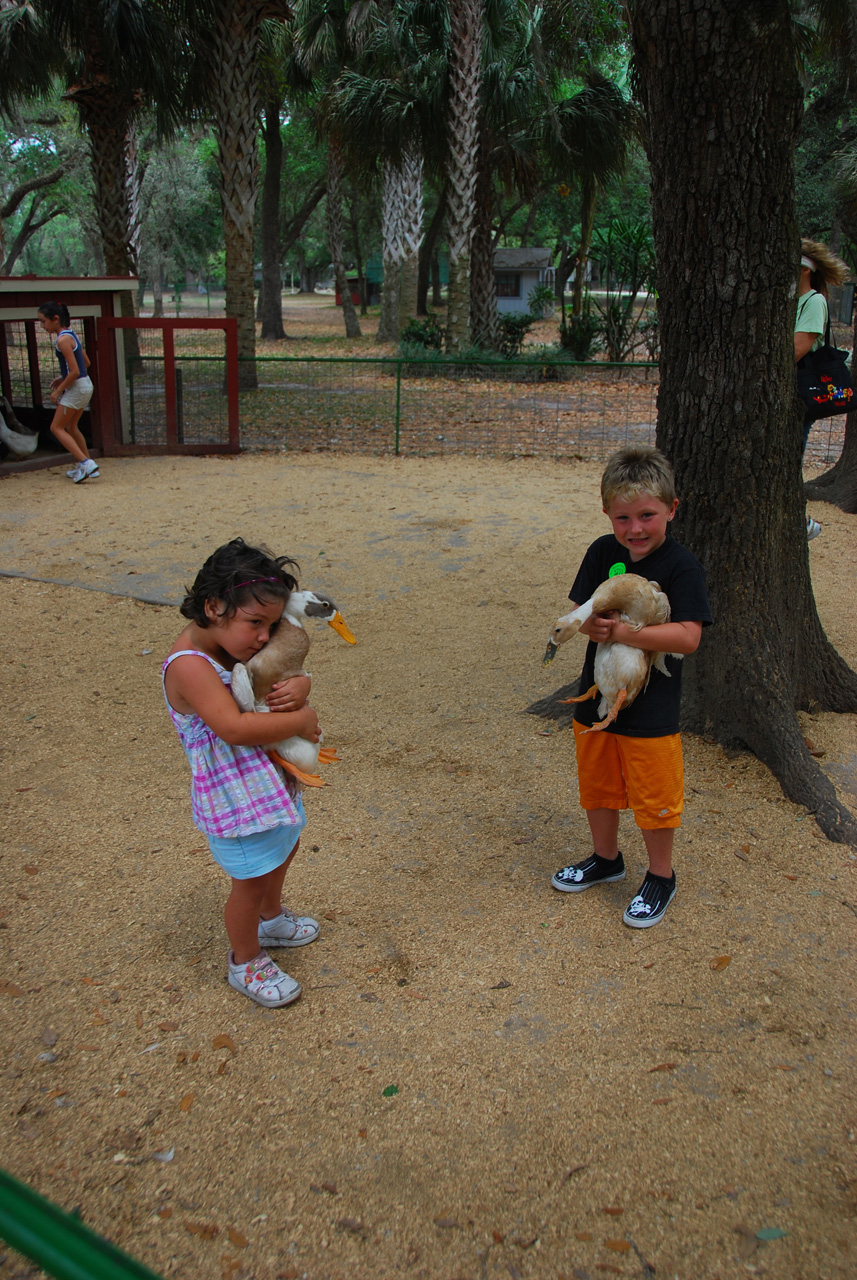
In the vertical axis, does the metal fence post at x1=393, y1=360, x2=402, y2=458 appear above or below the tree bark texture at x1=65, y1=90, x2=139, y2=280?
below

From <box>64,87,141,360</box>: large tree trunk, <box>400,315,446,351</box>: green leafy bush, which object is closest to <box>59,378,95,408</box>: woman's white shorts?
<box>64,87,141,360</box>: large tree trunk

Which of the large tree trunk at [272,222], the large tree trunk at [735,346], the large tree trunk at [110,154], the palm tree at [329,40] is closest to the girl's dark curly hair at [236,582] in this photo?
the large tree trunk at [735,346]

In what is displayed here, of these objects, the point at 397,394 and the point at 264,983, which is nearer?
the point at 264,983

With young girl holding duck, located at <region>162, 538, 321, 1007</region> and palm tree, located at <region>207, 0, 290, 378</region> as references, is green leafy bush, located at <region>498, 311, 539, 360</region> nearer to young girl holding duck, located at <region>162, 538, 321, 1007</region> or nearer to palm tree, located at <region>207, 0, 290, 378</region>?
palm tree, located at <region>207, 0, 290, 378</region>

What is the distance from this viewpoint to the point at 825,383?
12.8ft

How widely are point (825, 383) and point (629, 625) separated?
79.6 inches

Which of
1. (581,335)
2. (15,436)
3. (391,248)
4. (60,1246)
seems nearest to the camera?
(60,1246)

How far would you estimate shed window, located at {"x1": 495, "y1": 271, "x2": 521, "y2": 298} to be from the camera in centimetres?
4978

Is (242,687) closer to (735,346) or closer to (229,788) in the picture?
(229,788)

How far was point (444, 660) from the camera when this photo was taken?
5.04 meters

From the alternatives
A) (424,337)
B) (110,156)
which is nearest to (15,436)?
(110,156)

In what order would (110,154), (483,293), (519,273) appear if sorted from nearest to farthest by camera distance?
(110,154) < (483,293) < (519,273)

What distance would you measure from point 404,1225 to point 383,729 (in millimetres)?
2499

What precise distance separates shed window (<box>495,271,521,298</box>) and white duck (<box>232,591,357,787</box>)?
5078 cm
